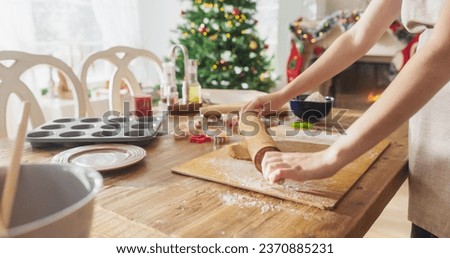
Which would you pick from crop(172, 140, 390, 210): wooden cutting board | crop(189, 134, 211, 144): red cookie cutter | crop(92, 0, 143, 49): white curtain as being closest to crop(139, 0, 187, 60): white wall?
crop(92, 0, 143, 49): white curtain

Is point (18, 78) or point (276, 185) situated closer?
point (276, 185)

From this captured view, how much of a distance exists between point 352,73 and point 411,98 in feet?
11.3

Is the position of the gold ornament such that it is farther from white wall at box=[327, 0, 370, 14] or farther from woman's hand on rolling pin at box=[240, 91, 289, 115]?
woman's hand on rolling pin at box=[240, 91, 289, 115]

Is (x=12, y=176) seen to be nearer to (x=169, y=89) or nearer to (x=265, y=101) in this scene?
(x=265, y=101)

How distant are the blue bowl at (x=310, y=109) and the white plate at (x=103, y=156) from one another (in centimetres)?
55

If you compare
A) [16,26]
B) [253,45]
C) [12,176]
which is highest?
[16,26]

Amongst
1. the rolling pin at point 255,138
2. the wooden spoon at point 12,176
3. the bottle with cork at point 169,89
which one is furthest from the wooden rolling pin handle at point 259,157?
the bottle with cork at point 169,89

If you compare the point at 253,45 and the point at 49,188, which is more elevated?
the point at 253,45

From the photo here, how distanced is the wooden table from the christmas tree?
2.72m

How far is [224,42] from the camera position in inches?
135

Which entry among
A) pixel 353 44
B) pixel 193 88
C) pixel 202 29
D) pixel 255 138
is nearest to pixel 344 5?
pixel 202 29

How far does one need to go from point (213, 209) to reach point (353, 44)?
60 centimetres

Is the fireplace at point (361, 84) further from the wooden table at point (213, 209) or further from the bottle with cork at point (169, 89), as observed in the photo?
the wooden table at point (213, 209)

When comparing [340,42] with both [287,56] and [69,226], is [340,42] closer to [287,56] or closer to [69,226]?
[69,226]
